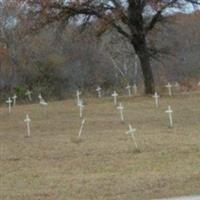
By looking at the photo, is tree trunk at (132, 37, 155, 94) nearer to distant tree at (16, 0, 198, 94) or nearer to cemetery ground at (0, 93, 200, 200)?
distant tree at (16, 0, 198, 94)

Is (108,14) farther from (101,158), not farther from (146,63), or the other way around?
(101,158)

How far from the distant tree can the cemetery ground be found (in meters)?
9.19

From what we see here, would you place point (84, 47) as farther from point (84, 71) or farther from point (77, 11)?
point (77, 11)

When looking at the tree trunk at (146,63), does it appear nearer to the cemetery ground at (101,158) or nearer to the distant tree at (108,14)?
the distant tree at (108,14)

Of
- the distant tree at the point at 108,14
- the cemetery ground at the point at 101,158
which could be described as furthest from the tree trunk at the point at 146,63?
the cemetery ground at the point at 101,158

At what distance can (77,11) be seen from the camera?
3338cm

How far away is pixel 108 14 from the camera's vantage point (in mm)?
32656

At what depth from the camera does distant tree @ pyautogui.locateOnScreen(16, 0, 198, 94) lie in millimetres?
32688

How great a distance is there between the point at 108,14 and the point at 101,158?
1872cm

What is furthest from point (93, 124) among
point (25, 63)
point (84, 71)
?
point (84, 71)

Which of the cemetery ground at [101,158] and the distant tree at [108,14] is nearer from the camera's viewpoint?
the cemetery ground at [101,158]

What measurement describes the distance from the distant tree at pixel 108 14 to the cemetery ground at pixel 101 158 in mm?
9187

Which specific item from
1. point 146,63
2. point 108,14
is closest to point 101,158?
point 108,14

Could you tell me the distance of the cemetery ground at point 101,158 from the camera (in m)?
11.1
